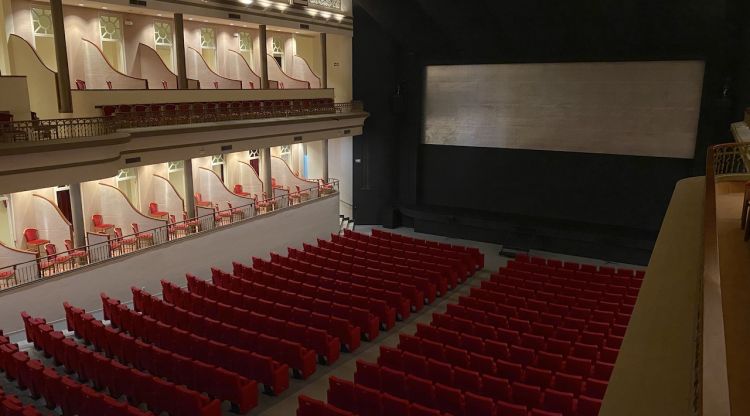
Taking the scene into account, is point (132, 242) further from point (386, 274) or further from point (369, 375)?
point (369, 375)

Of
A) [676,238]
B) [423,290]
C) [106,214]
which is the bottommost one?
[423,290]

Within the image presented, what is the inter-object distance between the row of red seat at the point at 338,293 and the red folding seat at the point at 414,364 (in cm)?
244

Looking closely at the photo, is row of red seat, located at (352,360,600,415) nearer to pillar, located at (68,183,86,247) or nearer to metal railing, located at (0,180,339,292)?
metal railing, located at (0,180,339,292)

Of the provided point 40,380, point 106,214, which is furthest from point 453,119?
point 40,380

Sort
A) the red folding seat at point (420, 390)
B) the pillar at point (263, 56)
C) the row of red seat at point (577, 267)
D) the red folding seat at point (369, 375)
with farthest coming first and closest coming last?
the pillar at point (263, 56) < the row of red seat at point (577, 267) < the red folding seat at point (369, 375) < the red folding seat at point (420, 390)

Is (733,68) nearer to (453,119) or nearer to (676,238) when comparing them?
(453,119)

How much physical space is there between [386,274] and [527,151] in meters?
8.93

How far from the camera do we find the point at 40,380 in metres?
8.32

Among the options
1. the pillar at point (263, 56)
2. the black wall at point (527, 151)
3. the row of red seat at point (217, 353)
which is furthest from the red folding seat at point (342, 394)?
the pillar at point (263, 56)

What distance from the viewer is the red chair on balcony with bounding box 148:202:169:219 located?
16125 millimetres

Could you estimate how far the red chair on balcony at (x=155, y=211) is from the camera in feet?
52.9

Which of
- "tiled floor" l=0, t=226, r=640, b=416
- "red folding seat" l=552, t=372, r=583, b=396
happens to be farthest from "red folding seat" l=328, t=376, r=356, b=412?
"red folding seat" l=552, t=372, r=583, b=396

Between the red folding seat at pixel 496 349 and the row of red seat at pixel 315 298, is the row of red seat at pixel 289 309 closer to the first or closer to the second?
the row of red seat at pixel 315 298

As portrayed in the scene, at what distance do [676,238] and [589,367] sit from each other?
2562 millimetres
